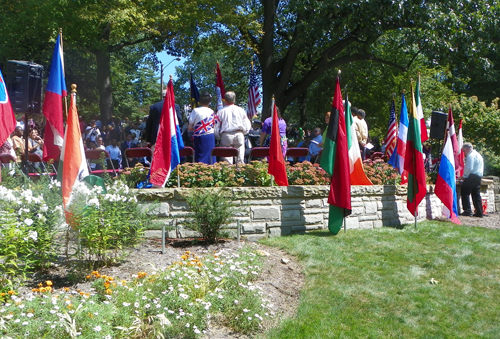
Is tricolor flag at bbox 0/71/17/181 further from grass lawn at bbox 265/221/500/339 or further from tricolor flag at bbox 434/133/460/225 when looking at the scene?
tricolor flag at bbox 434/133/460/225

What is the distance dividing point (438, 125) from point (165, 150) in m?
7.38

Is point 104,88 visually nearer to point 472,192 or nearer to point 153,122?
point 153,122

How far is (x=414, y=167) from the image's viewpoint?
10.4 meters

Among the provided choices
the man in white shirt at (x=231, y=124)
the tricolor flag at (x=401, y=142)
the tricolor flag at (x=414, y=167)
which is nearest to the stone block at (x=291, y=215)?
the man in white shirt at (x=231, y=124)

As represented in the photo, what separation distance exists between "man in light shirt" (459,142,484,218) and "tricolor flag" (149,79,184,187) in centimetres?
917

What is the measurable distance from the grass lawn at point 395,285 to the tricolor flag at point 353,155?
3.15 feet

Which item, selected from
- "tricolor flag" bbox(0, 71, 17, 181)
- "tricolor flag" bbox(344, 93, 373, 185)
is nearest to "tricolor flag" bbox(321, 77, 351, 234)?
"tricolor flag" bbox(344, 93, 373, 185)

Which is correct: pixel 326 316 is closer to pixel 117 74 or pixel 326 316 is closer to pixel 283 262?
pixel 283 262

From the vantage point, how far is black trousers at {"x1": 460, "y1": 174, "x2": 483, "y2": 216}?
1421 centimetres

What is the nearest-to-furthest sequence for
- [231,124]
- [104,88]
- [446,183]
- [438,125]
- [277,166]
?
[277,166] < [231,124] < [446,183] < [438,125] < [104,88]

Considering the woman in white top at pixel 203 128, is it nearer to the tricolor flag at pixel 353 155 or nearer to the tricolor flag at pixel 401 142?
the tricolor flag at pixel 353 155

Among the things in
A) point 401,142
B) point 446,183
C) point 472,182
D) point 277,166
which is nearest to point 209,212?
point 277,166

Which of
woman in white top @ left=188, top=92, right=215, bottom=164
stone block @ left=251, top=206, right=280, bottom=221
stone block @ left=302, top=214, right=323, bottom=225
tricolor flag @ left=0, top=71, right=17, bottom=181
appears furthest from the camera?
woman in white top @ left=188, top=92, right=215, bottom=164

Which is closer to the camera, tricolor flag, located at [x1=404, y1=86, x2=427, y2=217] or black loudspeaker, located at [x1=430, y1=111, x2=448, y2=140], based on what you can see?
tricolor flag, located at [x1=404, y1=86, x2=427, y2=217]
